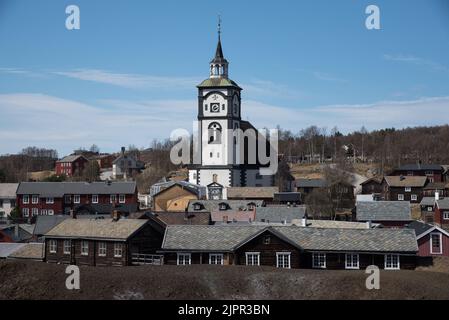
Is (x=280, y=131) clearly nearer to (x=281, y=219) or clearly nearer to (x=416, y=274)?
(x=281, y=219)

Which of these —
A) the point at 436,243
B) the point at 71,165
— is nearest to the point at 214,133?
the point at 436,243

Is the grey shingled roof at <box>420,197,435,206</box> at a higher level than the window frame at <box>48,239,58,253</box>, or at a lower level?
higher

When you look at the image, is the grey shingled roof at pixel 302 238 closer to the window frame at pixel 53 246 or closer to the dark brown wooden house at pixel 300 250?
the dark brown wooden house at pixel 300 250

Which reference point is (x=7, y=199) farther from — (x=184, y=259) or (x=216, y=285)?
A: (x=216, y=285)

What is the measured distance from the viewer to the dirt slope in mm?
27594

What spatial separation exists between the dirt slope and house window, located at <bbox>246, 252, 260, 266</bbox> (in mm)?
4646

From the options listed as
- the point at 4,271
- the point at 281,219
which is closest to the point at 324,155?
the point at 281,219

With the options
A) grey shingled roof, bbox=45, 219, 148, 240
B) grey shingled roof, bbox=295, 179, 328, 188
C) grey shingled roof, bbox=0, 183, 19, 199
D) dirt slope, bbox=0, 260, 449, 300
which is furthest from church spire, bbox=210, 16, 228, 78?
dirt slope, bbox=0, 260, 449, 300

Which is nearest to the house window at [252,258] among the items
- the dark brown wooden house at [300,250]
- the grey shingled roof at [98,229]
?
the dark brown wooden house at [300,250]

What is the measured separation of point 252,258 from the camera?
3600 centimetres

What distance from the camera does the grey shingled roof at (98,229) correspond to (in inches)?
1535

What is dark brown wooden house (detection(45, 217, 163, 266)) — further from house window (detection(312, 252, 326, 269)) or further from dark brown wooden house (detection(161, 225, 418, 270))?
house window (detection(312, 252, 326, 269))

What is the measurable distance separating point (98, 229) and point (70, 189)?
35600 millimetres
